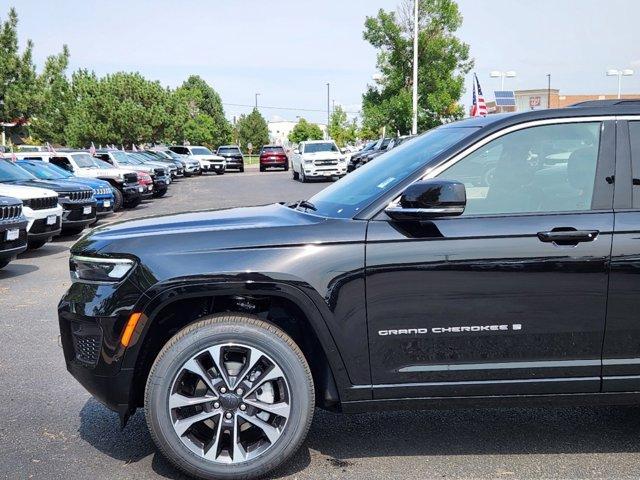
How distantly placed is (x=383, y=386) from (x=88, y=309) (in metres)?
1.51

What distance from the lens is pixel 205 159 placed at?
4275cm

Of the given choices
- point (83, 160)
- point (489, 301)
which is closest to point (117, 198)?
point (83, 160)

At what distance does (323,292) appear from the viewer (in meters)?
3.24

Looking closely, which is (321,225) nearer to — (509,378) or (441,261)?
(441,261)

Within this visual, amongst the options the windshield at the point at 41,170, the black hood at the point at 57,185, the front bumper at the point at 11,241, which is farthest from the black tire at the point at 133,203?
the front bumper at the point at 11,241

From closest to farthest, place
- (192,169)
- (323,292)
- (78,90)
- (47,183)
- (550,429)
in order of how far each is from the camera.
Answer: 1. (323,292)
2. (550,429)
3. (47,183)
4. (192,169)
5. (78,90)

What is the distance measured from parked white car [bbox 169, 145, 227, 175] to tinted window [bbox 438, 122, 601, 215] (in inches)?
1556

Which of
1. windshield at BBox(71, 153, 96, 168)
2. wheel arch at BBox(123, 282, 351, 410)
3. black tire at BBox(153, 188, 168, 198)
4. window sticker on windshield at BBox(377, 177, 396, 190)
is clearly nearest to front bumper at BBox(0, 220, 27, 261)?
wheel arch at BBox(123, 282, 351, 410)

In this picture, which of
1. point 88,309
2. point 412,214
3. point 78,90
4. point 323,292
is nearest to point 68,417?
point 88,309

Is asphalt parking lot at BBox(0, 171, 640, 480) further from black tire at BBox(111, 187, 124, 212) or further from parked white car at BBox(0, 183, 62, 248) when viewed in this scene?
black tire at BBox(111, 187, 124, 212)

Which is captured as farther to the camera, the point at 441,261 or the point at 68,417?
the point at 68,417

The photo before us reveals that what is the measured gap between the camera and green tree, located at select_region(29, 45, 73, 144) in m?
36.2

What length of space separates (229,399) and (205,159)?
40.5 metres

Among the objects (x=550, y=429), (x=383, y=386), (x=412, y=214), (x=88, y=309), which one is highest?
(x=412, y=214)
